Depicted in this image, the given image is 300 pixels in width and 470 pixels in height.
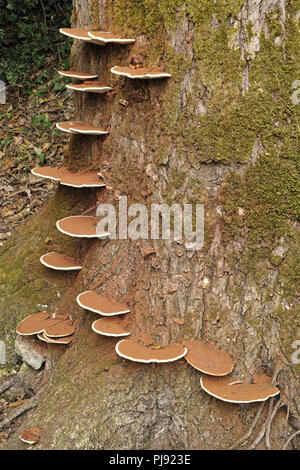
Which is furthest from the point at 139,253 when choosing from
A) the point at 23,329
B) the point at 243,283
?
the point at 23,329

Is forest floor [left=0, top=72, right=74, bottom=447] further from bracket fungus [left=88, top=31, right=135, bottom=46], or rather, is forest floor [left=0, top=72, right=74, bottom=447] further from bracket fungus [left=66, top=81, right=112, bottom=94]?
bracket fungus [left=88, top=31, right=135, bottom=46]

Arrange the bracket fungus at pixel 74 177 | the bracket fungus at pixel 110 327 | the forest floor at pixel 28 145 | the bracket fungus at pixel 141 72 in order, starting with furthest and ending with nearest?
the forest floor at pixel 28 145
the bracket fungus at pixel 74 177
the bracket fungus at pixel 110 327
the bracket fungus at pixel 141 72

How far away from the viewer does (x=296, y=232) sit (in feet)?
12.9

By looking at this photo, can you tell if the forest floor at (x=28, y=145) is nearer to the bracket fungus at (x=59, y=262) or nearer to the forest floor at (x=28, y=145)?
the forest floor at (x=28, y=145)

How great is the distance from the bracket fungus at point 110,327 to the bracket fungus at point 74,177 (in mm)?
1328

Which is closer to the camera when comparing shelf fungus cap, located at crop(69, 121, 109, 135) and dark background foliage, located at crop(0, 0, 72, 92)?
shelf fungus cap, located at crop(69, 121, 109, 135)

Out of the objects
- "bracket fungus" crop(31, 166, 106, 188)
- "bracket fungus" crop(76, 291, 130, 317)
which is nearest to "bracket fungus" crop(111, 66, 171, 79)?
"bracket fungus" crop(31, 166, 106, 188)

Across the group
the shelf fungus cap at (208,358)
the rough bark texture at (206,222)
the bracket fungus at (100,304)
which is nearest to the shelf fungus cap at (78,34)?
the rough bark texture at (206,222)

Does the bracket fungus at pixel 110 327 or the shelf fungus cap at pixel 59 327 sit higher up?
the bracket fungus at pixel 110 327

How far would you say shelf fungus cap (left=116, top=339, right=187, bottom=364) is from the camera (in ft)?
12.5

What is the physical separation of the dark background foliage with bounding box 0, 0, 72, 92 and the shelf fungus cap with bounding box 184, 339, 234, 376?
8.83m

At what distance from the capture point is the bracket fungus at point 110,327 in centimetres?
411

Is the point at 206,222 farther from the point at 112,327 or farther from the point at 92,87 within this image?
the point at 92,87

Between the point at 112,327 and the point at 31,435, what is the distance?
114 cm
